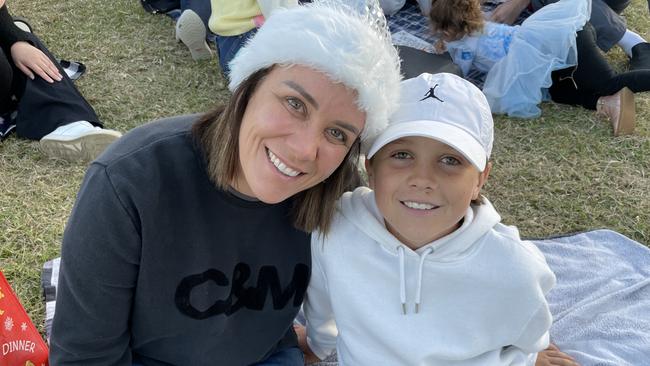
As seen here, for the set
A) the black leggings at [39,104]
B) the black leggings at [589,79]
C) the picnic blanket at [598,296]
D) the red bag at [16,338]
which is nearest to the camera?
the red bag at [16,338]

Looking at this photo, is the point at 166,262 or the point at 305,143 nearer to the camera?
the point at 305,143

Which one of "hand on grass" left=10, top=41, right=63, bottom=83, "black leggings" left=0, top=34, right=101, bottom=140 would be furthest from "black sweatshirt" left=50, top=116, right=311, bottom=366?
"hand on grass" left=10, top=41, right=63, bottom=83

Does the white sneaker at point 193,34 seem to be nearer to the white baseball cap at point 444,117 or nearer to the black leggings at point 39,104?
the black leggings at point 39,104

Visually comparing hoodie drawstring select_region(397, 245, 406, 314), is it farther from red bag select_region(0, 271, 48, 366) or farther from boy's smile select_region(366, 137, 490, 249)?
red bag select_region(0, 271, 48, 366)

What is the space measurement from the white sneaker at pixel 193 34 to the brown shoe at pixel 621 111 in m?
2.77

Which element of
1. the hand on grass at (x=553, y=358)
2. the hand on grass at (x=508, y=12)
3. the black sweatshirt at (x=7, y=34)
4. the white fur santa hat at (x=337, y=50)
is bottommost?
the hand on grass at (x=508, y=12)

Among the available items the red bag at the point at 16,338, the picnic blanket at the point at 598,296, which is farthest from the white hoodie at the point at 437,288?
the red bag at the point at 16,338

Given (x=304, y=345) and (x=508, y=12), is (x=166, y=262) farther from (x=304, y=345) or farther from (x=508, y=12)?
(x=508, y=12)

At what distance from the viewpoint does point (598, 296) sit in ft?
8.63

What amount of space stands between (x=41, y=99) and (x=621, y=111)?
3.50 meters

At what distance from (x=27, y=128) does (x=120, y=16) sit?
166 centimetres

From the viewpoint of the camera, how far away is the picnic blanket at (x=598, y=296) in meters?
2.39

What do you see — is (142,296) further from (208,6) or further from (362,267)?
(208,6)

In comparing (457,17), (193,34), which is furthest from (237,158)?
(457,17)
